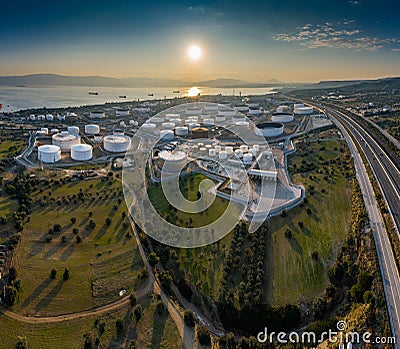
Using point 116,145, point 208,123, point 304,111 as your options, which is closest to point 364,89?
point 304,111

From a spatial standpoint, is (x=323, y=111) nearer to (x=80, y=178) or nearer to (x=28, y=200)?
(x=80, y=178)

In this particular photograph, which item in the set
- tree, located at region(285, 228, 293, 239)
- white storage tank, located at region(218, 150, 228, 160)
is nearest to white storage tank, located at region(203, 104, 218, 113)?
white storage tank, located at region(218, 150, 228, 160)

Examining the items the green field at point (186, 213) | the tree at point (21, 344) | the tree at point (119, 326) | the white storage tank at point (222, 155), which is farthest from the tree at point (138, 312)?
the white storage tank at point (222, 155)

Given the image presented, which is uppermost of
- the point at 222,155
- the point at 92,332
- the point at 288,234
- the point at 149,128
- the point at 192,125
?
the point at 192,125

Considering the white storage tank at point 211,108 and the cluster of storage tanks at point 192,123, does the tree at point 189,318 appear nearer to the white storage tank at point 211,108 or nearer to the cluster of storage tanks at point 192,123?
the cluster of storage tanks at point 192,123

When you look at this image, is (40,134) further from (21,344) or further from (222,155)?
(21,344)
